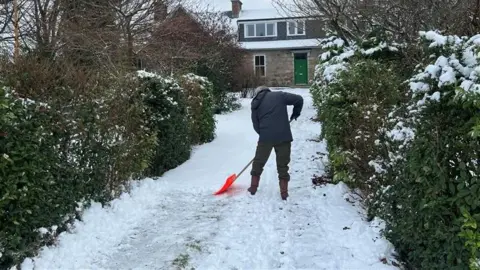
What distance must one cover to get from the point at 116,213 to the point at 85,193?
528mm

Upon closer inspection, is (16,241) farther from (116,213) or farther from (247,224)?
(247,224)

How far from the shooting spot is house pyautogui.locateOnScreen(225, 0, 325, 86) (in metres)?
36.9

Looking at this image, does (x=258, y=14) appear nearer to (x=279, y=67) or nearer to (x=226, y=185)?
(x=279, y=67)

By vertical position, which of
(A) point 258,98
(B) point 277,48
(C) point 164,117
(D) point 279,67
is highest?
(B) point 277,48

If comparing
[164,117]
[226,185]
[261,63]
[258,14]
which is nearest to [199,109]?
[164,117]

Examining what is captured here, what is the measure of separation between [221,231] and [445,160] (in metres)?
2.87

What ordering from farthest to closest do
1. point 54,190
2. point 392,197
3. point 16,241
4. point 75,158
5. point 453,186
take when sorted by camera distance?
point 75,158
point 54,190
point 392,197
point 16,241
point 453,186

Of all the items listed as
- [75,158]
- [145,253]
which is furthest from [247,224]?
[75,158]

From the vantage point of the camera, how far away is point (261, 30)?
38.3m

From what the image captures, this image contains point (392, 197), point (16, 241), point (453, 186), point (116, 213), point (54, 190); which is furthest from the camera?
point (116, 213)

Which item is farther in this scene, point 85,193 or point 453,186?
point 85,193

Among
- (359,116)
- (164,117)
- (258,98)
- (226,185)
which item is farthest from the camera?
(164,117)

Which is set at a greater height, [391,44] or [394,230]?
[391,44]

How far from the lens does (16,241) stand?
4.12m
